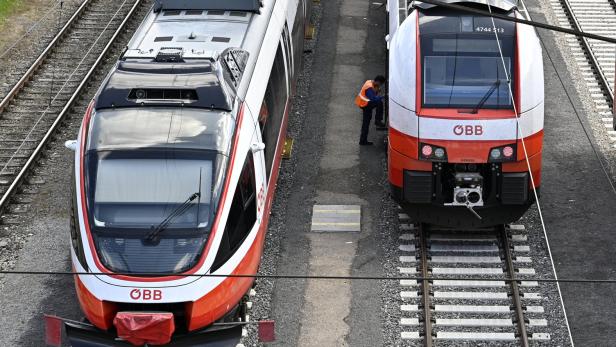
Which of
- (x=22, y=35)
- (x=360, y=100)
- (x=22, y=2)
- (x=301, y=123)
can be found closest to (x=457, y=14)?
(x=360, y=100)

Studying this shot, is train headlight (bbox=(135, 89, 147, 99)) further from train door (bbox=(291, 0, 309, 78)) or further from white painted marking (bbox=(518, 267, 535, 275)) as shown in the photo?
train door (bbox=(291, 0, 309, 78))

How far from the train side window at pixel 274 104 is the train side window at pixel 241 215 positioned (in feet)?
5.25

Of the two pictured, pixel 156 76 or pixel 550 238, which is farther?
pixel 550 238

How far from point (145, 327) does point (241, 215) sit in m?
1.99

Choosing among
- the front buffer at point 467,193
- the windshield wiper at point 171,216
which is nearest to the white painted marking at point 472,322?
the front buffer at point 467,193

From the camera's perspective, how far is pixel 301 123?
2178 cm

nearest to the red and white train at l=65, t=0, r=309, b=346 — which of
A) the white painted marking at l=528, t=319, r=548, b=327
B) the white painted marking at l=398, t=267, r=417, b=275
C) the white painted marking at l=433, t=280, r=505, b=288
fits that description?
the white painted marking at l=398, t=267, r=417, b=275

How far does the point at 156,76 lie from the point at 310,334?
386 centimetres

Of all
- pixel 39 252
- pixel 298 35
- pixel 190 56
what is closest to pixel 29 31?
pixel 298 35

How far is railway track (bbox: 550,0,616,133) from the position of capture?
73.2 ft

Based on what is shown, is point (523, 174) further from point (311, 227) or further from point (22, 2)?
point (22, 2)

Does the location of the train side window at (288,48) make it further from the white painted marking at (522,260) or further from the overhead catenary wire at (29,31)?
the overhead catenary wire at (29,31)

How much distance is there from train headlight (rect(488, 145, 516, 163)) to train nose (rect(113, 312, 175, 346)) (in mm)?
5447

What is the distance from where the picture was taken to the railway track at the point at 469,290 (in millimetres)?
15367
